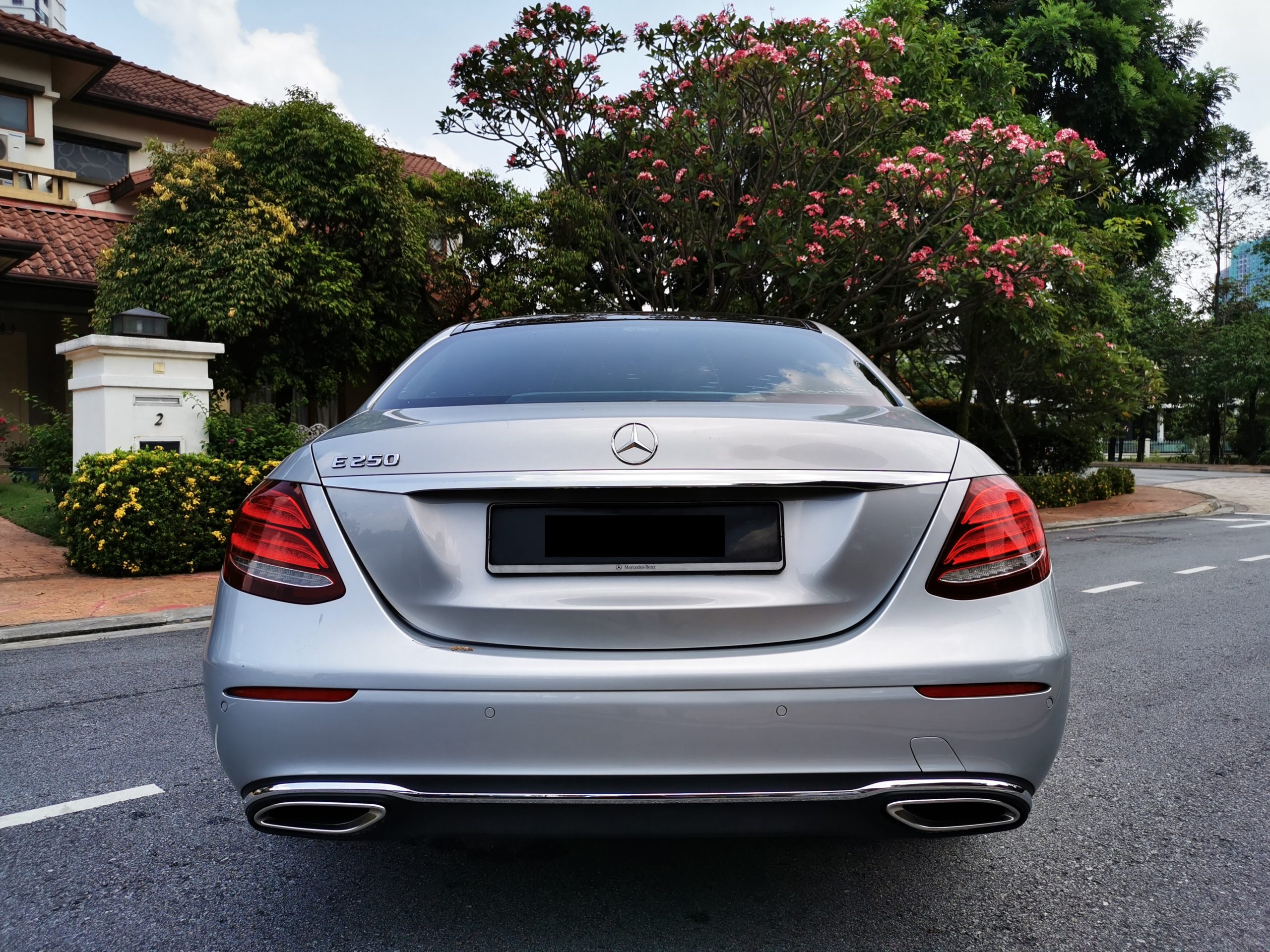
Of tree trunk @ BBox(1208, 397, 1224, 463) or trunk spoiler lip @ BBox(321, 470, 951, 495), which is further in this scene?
tree trunk @ BBox(1208, 397, 1224, 463)

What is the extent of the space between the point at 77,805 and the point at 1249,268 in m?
52.0

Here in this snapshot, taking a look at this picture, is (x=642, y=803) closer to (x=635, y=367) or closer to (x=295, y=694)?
(x=295, y=694)

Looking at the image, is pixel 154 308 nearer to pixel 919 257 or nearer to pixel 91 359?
pixel 91 359

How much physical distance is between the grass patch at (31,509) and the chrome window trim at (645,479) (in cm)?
871

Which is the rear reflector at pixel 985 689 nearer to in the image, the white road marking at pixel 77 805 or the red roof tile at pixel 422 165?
the white road marking at pixel 77 805

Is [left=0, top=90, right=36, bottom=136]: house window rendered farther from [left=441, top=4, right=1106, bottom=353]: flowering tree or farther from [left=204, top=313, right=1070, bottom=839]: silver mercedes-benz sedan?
[left=204, top=313, right=1070, bottom=839]: silver mercedes-benz sedan

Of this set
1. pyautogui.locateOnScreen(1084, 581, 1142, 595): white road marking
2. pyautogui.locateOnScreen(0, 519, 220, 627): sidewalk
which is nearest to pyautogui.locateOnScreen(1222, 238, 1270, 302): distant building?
pyautogui.locateOnScreen(1084, 581, 1142, 595): white road marking

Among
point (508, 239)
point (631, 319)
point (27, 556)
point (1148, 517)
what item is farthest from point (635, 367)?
point (1148, 517)

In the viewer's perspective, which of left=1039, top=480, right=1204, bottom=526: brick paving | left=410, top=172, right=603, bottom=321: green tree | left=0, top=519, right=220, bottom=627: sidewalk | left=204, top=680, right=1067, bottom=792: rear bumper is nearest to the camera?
left=204, top=680, right=1067, bottom=792: rear bumper

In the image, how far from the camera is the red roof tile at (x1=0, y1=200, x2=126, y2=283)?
15.1 metres

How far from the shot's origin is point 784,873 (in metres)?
2.61

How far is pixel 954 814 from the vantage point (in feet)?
6.47

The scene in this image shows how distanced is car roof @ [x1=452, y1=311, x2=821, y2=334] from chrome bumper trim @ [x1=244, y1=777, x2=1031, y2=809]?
170cm

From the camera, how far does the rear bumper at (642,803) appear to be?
74.2 inches
